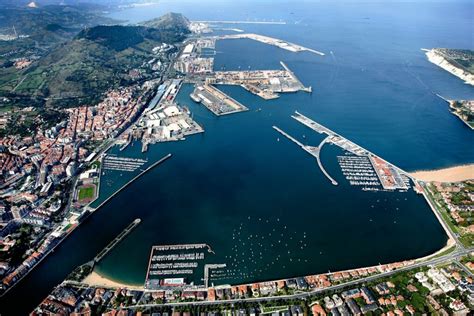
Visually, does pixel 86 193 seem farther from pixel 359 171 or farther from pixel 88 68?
pixel 88 68

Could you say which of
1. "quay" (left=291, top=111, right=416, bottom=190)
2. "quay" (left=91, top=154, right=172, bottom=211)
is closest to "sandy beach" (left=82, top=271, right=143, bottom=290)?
"quay" (left=91, top=154, right=172, bottom=211)

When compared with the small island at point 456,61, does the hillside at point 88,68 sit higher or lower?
lower

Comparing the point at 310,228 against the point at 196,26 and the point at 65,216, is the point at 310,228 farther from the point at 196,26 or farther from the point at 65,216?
the point at 196,26

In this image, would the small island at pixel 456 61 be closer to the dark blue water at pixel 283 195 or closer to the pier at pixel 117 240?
the dark blue water at pixel 283 195

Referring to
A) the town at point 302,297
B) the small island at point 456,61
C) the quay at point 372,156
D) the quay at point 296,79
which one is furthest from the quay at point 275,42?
the town at point 302,297

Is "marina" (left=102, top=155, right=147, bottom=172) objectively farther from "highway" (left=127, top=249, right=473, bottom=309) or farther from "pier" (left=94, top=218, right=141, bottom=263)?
"highway" (left=127, top=249, right=473, bottom=309)

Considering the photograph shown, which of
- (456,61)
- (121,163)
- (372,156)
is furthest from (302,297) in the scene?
(456,61)

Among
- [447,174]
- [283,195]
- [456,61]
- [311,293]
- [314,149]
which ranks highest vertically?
[456,61]
